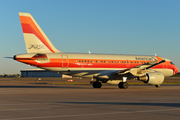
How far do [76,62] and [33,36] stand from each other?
5.95m

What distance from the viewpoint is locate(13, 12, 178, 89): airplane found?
102ft

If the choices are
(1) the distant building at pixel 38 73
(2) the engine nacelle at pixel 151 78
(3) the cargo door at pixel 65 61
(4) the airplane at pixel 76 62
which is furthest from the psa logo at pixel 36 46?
(1) the distant building at pixel 38 73

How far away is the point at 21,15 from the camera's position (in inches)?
1252

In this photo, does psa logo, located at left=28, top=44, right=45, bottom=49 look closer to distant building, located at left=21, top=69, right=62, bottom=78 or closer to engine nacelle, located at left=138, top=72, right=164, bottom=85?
engine nacelle, located at left=138, top=72, right=164, bottom=85

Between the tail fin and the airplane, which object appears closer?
the airplane

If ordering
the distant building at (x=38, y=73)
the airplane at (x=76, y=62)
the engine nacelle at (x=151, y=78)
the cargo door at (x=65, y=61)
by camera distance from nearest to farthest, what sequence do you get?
the airplane at (x=76, y=62) < the cargo door at (x=65, y=61) < the engine nacelle at (x=151, y=78) < the distant building at (x=38, y=73)

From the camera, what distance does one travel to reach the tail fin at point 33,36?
31703 mm

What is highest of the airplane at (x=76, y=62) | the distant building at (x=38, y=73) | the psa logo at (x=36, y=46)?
the distant building at (x=38, y=73)

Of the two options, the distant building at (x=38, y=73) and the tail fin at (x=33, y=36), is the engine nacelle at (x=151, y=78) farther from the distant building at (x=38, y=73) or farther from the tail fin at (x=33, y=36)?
the distant building at (x=38, y=73)

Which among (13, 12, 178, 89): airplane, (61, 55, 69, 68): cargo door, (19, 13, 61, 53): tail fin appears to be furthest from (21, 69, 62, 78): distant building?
(61, 55, 69, 68): cargo door

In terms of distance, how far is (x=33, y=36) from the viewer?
31953 mm

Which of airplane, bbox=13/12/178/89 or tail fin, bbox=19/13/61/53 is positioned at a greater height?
tail fin, bbox=19/13/61/53

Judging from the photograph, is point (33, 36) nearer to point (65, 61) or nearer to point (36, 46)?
point (36, 46)

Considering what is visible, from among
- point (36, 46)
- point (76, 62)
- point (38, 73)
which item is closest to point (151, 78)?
point (76, 62)
